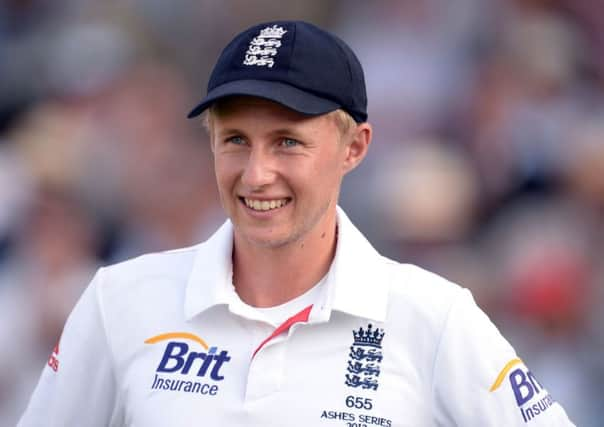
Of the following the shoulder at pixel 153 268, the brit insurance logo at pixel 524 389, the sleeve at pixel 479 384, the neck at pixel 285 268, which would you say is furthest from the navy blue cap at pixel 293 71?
the brit insurance logo at pixel 524 389

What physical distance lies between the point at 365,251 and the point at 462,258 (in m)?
2.98

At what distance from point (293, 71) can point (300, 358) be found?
64 centimetres

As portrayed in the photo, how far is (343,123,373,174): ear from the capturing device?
2.77 m

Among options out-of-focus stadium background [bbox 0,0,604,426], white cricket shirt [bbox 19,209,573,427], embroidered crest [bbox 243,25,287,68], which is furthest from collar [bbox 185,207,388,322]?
out-of-focus stadium background [bbox 0,0,604,426]

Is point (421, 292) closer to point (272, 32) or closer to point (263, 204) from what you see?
point (263, 204)

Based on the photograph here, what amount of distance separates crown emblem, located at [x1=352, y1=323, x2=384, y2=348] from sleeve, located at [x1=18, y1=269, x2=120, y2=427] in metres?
0.59

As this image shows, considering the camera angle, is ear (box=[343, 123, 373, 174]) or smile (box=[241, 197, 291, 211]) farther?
ear (box=[343, 123, 373, 174])

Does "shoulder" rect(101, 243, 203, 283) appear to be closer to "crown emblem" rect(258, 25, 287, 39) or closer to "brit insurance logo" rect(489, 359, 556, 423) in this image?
"crown emblem" rect(258, 25, 287, 39)

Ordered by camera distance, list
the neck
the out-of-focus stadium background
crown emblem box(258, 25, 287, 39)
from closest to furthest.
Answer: crown emblem box(258, 25, 287, 39), the neck, the out-of-focus stadium background

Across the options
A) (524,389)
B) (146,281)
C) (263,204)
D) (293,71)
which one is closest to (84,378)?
(146,281)

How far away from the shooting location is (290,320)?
270 cm

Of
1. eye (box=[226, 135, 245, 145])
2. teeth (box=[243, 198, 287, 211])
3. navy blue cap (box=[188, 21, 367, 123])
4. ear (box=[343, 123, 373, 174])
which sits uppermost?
navy blue cap (box=[188, 21, 367, 123])

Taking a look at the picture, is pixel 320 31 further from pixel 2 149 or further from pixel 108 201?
pixel 2 149

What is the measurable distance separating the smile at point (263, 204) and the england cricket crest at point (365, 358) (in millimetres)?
346
